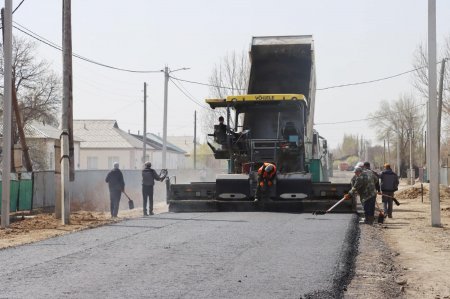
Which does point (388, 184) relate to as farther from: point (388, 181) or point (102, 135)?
point (102, 135)

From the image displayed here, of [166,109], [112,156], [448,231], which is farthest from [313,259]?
[112,156]

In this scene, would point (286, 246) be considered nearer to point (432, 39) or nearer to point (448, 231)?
point (448, 231)

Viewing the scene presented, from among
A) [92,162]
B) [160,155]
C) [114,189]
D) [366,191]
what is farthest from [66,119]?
[160,155]

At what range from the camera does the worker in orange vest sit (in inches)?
734

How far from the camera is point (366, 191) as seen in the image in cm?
1727

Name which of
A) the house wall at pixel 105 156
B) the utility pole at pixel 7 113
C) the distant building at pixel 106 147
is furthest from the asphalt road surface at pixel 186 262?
the house wall at pixel 105 156

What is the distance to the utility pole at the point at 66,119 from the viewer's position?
17688 millimetres

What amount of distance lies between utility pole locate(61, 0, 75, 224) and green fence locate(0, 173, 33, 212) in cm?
183

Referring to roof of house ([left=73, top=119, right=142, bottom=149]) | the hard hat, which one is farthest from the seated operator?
roof of house ([left=73, top=119, right=142, bottom=149])

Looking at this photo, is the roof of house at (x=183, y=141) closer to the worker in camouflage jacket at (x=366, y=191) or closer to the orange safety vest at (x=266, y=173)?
the orange safety vest at (x=266, y=173)

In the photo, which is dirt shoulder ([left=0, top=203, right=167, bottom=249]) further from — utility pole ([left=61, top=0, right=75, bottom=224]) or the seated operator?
the seated operator

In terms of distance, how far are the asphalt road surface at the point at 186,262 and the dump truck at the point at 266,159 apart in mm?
3550

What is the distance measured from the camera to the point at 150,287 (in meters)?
8.03

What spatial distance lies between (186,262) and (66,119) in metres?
9.74
